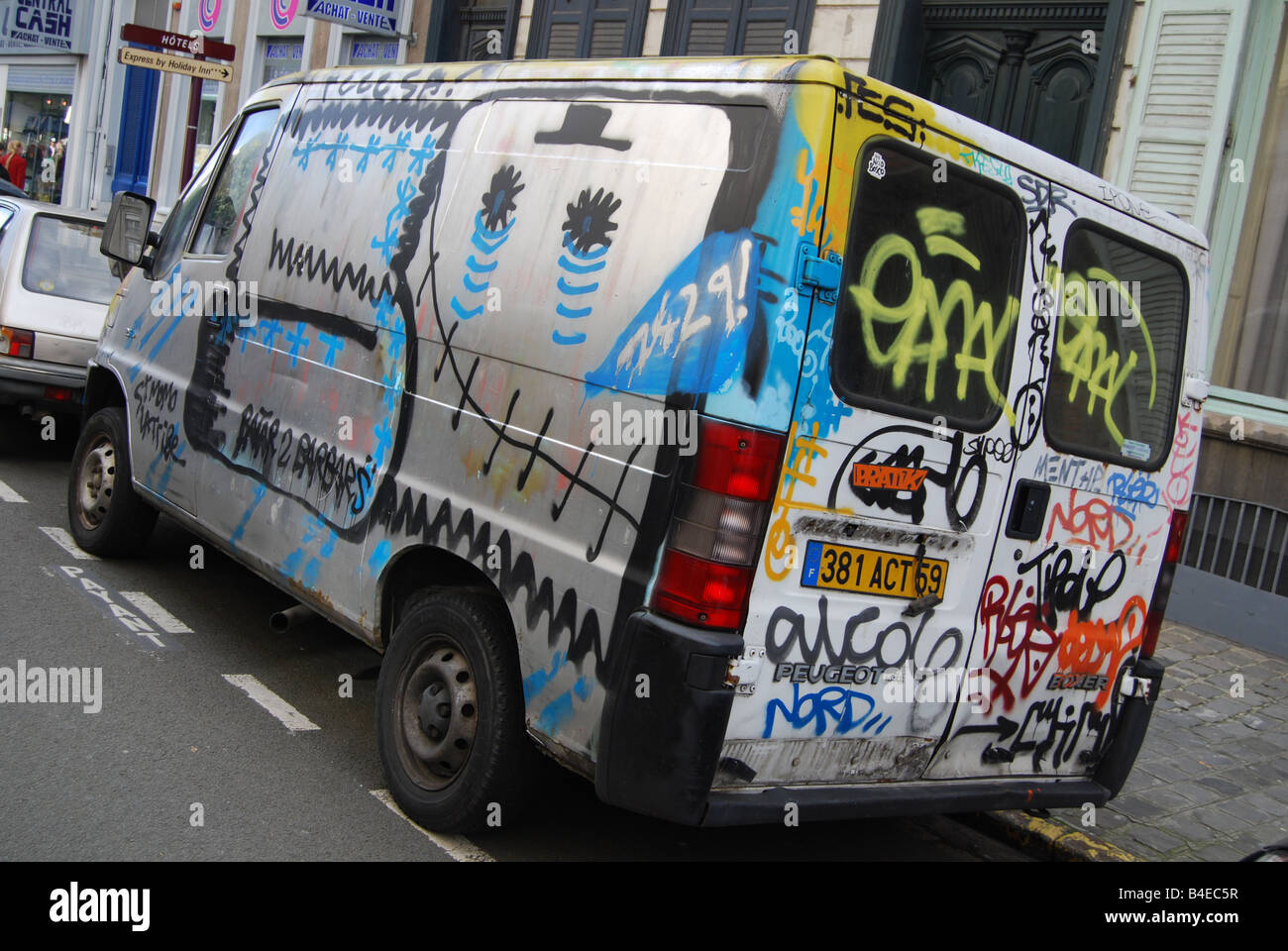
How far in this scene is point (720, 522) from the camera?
10.1 ft

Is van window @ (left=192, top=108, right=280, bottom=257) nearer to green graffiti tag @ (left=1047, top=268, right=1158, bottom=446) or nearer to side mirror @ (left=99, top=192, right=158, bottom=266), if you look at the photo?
side mirror @ (left=99, top=192, right=158, bottom=266)

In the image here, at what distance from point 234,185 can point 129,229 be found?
854 mm

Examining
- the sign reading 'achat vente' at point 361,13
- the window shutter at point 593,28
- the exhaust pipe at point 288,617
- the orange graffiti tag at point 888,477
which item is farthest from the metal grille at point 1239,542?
the sign reading 'achat vente' at point 361,13

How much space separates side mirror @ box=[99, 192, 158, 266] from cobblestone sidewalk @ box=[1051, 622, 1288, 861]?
492cm

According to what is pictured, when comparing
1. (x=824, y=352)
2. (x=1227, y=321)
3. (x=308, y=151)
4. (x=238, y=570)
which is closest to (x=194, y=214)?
(x=308, y=151)

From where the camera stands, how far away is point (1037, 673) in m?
3.90

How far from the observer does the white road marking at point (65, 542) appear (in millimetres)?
6484

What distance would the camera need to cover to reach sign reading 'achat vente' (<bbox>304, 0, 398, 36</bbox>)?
14203 millimetres

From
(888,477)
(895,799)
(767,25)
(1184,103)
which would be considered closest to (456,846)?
(895,799)

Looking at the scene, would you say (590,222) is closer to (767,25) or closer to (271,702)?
(271,702)

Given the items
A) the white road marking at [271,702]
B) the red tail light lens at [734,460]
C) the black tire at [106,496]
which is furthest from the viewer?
the black tire at [106,496]

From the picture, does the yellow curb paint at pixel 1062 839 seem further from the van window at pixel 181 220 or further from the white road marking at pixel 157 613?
the van window at pixel 181 220

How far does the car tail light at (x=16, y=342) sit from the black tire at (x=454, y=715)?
17.6ft
